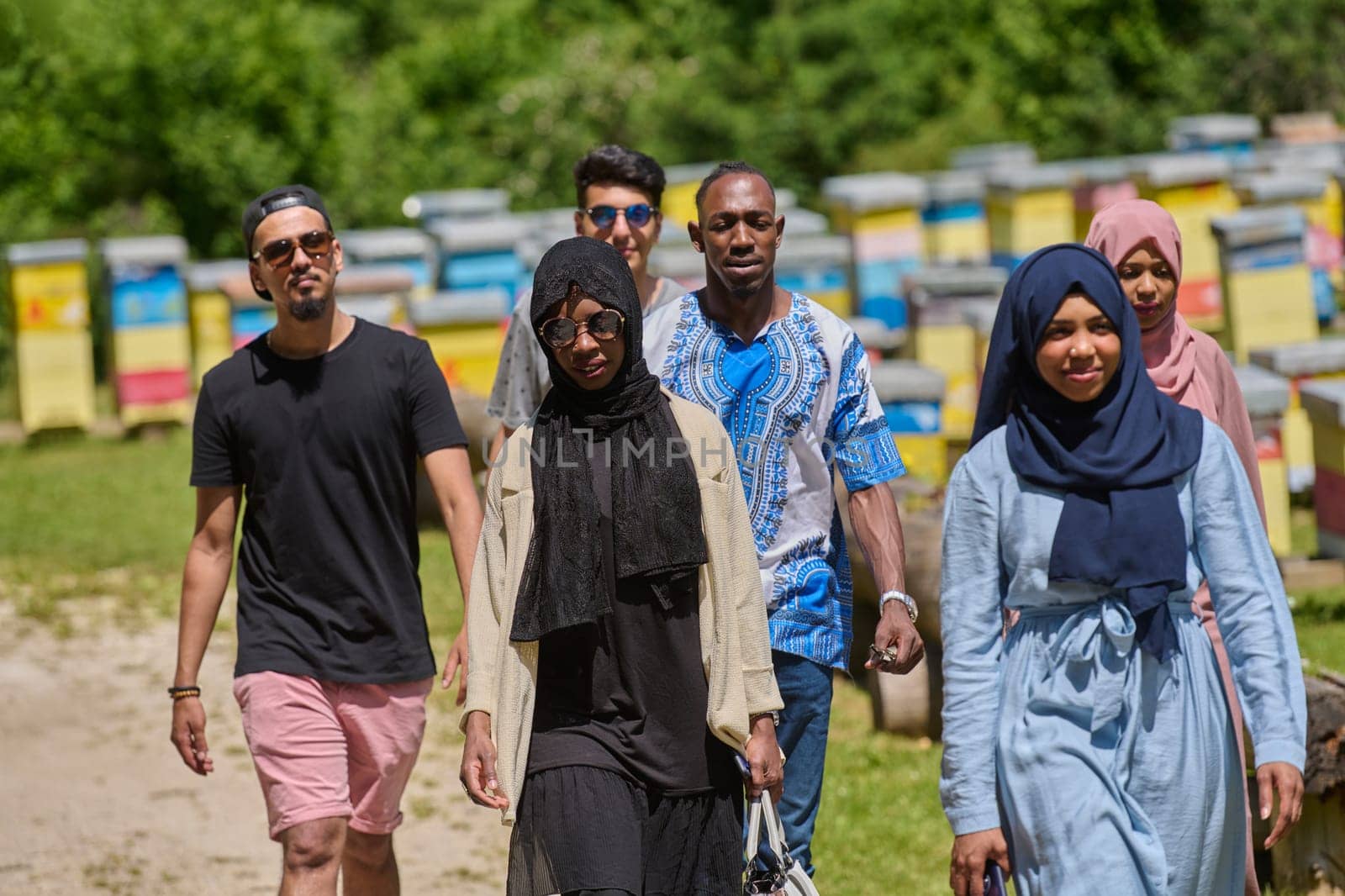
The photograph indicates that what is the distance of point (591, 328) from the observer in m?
3.90

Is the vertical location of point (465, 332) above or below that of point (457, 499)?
above

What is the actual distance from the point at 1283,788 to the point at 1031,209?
43.6 feet

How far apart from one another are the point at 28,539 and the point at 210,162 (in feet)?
32.2

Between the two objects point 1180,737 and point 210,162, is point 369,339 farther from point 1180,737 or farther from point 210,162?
point 210,162

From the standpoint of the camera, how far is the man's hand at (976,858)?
3.52 metres

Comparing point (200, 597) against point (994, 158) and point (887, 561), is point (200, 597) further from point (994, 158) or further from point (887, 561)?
point (994, 158)

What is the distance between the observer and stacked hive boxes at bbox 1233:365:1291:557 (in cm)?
905

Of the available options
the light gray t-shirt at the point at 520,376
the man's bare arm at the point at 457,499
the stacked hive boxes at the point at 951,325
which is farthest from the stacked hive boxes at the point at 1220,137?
the man's bare arm at the point at 457,499

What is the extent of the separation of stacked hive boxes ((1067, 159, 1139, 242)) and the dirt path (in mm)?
9437

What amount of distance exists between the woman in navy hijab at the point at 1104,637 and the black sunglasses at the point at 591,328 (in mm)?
791

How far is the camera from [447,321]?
1304 cm

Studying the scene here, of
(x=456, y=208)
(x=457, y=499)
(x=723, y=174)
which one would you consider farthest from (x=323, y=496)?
(x=456, y=208)

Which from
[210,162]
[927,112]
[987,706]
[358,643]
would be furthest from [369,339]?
A: [927,112]

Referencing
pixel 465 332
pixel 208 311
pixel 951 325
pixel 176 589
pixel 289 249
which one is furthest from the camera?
pixel 208 311
